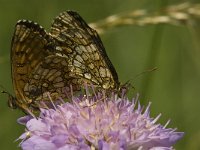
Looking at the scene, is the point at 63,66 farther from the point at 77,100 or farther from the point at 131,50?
the point at 131,50

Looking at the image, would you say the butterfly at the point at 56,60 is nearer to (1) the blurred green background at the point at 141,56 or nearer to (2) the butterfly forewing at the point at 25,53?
(2) the butterfly forewing at the point at 25,53

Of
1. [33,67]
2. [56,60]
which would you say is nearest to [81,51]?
[56,60]

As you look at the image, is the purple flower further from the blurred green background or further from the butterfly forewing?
the blurred green background

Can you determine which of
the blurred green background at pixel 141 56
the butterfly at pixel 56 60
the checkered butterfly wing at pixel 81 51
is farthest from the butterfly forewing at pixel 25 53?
the blurred green background at pixel 141 56

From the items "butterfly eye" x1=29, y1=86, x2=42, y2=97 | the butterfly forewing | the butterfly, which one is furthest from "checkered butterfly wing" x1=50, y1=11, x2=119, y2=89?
"butterfly eye" x1=29, y1=86, x2=42, y2=97

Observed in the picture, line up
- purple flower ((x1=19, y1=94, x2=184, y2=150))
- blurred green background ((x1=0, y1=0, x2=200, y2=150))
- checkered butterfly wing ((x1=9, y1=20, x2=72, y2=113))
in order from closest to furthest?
purple flower ((x1=19, y1=94, x2=184, y2=150))
checkered butterfly wing ((x1=9, y1=20, x2=72, y2=113))
blurred green background ((x1=0, y1=0, x2=200, y2=150))
